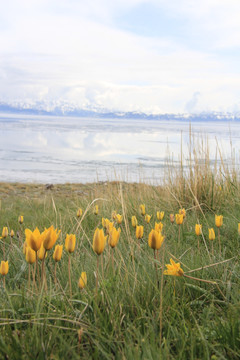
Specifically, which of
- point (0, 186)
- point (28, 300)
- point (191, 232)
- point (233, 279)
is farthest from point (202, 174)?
point (0, 186)

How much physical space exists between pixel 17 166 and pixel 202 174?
15.5 meters

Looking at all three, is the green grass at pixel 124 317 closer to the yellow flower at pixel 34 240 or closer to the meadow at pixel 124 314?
the meadow at pixel 124 314

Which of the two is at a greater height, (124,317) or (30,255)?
(30,255)

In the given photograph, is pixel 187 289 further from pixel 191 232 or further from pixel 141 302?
pixel 191 232

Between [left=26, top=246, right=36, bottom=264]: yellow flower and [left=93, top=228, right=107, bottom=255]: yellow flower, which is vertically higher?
[left=93, top=228, right=107, bottom=255]: yellow flower

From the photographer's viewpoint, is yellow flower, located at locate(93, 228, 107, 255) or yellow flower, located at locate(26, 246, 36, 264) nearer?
yellow flower, located at locate(93, 228, 107, 255)

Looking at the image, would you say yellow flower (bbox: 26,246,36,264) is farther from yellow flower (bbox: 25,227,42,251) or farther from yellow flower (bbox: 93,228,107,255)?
yellow flower (bbox: 93,228,107,255)

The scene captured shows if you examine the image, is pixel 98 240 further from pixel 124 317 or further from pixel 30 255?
pixel 124 317

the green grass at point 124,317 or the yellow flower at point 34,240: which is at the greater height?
the yellow flower at point 34,240

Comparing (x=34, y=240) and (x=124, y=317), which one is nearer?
(x=34, y=240)

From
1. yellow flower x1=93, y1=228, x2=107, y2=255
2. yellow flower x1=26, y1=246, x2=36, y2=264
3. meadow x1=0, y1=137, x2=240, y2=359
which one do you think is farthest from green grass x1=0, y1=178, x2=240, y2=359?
yellow flower x1=93, y1=228, x2=107, y2=255

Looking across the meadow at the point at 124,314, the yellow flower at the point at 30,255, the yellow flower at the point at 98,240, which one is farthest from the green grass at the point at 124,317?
the yellow flower at the point at 98,240

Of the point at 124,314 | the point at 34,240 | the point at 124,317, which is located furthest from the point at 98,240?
the point at 124,317

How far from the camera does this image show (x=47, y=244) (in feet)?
4.56
